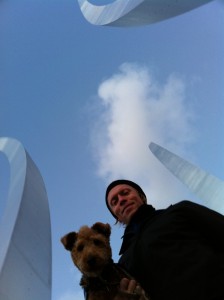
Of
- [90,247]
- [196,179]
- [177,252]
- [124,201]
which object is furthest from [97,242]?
[196,179]

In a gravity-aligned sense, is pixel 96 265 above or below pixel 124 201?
below

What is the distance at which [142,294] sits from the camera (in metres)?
2.58

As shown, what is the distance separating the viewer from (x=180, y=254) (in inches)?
90.8

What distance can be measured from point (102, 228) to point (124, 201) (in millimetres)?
334

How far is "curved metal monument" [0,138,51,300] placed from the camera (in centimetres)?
590

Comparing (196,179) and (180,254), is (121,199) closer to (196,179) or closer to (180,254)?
(180,254)

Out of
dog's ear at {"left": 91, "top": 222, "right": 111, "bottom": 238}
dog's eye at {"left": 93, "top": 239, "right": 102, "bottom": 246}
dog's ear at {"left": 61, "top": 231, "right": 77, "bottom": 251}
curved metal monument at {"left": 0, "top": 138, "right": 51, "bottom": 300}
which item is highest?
curved metal monument at {"left": 0, "top": 138, "right": 51, "bottom": 300}

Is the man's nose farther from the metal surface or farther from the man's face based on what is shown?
the metal surface

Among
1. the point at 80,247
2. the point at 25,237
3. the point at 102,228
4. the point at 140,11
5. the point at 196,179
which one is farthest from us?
the point at 140,11

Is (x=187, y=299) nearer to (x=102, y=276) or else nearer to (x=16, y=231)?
(x=102, y=276)

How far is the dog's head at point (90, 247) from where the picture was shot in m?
2.89

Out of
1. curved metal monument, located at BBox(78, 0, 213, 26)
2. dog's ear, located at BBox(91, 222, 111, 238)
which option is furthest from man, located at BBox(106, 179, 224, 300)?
Result: curved metal monument, located at BBox(78, 0, 213, 26)

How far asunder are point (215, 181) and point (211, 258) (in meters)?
7.41

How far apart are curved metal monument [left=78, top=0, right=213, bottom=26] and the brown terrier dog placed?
1111 cm
